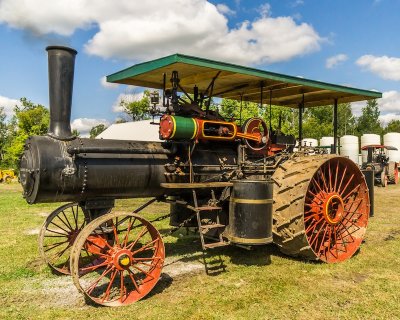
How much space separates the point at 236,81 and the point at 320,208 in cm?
247

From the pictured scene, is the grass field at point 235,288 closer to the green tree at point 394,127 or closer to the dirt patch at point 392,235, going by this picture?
the dirt patch at point 392,235

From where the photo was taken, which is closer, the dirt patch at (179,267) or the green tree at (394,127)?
the dirt patch at (179,267)

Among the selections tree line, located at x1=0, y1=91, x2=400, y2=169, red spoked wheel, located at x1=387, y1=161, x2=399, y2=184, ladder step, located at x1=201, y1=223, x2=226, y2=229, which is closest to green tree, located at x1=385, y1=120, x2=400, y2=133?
tree line, located at x1=0, y1=91, x2=400, y2=169

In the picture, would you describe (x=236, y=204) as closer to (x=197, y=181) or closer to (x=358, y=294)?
(x=197, y=181)

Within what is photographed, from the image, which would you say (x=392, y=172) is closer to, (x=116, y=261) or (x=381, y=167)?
(x=381, y=167)

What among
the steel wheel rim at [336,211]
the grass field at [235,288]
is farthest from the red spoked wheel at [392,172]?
the steel wheel rim at [336,211]

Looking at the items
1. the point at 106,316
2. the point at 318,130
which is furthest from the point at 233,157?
the point at 318,130

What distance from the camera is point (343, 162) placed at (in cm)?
637

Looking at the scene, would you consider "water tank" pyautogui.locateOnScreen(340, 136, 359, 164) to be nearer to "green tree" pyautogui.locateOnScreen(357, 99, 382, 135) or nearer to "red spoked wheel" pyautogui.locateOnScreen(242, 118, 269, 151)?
"red spoked wheel" pyautogui.locateOnScreen(242, 118, 269, 151)

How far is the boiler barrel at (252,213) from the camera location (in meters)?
5.27

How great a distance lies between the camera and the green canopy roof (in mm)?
5367

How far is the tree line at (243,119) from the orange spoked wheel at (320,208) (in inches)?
54.4

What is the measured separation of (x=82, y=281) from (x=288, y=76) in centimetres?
422

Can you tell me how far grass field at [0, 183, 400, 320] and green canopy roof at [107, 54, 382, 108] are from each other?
279cm
